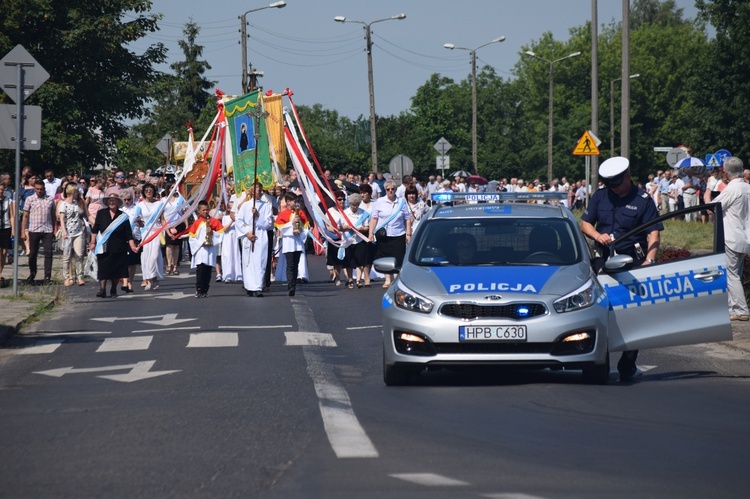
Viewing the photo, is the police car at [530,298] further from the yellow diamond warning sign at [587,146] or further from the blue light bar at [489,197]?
the yellow diamond warning sign at [587,146]

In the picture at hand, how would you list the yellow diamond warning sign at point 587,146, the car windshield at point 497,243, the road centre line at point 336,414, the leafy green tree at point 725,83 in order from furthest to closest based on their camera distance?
the leafy green tree at point 725,83, the yellow diamond warning sign at point 587,146, the car windshield at point 497,243, the road centre line at point 336,414

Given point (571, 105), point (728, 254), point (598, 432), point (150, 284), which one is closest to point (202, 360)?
point (598, 432)

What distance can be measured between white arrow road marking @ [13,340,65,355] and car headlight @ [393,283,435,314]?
5.19 m

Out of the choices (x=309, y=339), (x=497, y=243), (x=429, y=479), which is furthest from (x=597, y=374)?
(x=309, y=339)

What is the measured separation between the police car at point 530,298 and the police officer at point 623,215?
418 millimetres

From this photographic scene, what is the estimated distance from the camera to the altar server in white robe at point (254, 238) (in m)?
23.3

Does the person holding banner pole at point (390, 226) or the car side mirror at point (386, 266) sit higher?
the person holding banner pole at point (390, 226)

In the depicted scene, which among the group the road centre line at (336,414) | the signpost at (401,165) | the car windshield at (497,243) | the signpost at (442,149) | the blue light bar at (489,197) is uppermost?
the signpost at (442,149)

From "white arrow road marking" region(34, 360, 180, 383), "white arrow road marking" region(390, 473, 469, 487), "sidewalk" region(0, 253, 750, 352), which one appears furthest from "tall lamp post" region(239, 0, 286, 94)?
"white arrow road marking" region(390, 473, 469, 487)

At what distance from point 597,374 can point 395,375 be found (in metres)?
1.60

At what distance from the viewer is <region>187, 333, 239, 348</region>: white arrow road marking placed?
15254 millimetres

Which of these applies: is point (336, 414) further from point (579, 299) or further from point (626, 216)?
point (626, 216)

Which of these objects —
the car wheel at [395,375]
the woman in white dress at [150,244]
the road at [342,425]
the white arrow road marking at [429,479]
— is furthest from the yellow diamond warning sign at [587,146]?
the white arrow road marking at [429,479]

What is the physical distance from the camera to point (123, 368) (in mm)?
13117
